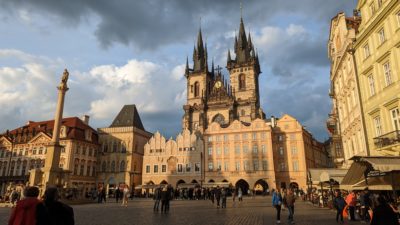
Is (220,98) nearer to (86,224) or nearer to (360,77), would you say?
(360,77)

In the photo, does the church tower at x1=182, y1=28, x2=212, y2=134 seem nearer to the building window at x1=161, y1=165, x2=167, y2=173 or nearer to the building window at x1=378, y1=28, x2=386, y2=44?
the building window at x1=161, y1=165, x2=167, y2=173

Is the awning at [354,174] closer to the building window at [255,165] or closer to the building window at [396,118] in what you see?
the building window at [396,118]

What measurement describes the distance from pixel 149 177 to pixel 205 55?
4613 cm

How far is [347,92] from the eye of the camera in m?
25.7

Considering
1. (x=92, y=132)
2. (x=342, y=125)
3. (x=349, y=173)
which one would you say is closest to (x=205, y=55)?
(x=92, y=132)

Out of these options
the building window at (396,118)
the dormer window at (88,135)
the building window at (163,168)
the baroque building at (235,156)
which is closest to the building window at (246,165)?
the baroque building at (235,156)

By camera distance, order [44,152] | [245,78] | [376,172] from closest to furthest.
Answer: [376,172], [44,152], [245,78]

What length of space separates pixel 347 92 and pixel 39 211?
84.6 feet

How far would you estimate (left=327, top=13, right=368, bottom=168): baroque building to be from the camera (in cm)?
2241

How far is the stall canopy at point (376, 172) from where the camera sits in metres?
10.8

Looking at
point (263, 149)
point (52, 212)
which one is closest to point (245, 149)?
point (263, 149)

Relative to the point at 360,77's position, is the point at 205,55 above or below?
above

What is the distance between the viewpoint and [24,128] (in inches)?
2520

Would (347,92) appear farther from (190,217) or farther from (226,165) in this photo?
(226,165)
